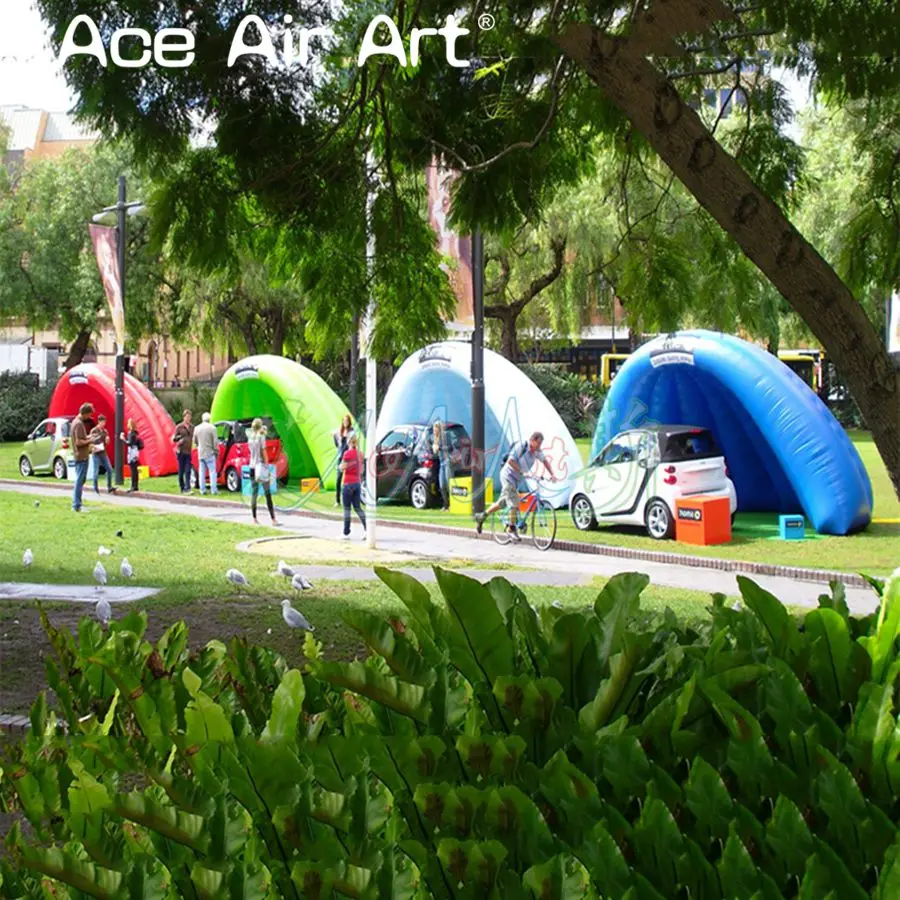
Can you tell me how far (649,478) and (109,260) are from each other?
Result: 5.38 meters

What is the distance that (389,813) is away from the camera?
136cm

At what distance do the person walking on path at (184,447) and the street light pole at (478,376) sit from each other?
6.98 feet

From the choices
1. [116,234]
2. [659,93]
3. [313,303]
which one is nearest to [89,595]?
[116,234]

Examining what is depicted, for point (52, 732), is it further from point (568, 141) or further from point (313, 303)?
point (568, 141)

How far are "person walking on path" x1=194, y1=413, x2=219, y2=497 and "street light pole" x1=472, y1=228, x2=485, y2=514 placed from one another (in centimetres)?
207

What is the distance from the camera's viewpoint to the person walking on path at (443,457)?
11023 mm

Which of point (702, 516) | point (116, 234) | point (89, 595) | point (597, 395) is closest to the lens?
point (116, 234)

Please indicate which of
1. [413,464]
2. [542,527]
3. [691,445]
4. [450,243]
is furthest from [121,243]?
[691,445]

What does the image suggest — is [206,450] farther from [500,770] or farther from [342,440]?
[500,770]

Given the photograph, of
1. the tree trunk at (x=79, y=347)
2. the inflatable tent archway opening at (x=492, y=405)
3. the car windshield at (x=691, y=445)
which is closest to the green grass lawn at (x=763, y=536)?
the car windshield at (x=691, y=445)

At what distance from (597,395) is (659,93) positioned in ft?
29.8

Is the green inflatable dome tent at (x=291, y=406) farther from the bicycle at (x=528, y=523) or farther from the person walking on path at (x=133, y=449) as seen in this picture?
the bicycle at (x=528, y=523)

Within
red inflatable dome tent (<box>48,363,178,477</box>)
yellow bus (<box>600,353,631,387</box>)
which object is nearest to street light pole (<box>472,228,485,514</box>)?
yellow bus (<box>600,353,631,387</box>)

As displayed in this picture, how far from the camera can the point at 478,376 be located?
30.2 feet
